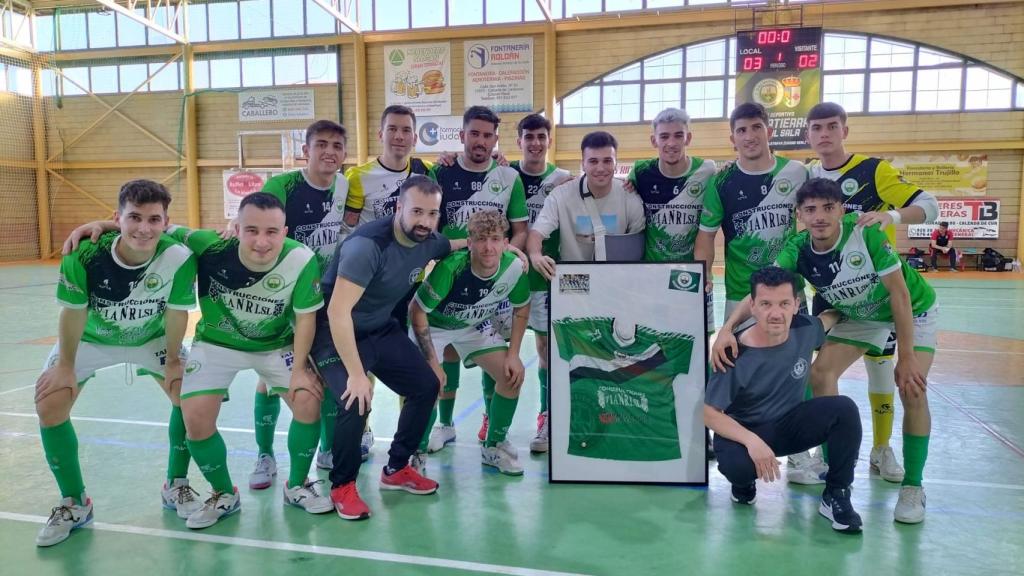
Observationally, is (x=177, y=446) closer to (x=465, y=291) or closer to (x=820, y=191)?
(x=465, y=291)

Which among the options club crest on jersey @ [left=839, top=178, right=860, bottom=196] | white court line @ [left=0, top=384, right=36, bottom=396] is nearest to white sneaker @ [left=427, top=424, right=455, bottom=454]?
club crest on jersey @ [left=839, top=178, right=860, bottom=196]

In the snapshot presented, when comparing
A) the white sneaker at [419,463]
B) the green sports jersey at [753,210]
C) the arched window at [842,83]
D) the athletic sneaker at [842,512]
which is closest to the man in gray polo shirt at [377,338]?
the white sneaker at [419,463]

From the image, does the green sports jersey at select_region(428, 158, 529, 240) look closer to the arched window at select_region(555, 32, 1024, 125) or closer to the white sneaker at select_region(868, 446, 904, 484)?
the white sneaker at select_region(868, 446, 904, 484)

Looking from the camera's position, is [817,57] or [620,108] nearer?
[817,57]

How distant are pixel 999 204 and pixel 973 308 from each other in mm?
9708

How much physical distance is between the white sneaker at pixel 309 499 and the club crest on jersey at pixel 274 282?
1097 mm

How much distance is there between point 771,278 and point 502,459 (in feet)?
6.53

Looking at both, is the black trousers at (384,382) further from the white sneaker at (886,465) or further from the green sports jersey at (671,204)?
the white sneaker at (886,465)

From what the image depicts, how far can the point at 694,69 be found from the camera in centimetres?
1991

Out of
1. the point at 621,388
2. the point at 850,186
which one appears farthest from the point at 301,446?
the point at 850,186

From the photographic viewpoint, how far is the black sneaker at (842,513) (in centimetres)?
338

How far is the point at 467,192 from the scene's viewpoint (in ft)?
15.8

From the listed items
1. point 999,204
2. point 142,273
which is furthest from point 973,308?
point 142,273

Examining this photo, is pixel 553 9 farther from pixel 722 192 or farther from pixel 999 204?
pixel 722 192
